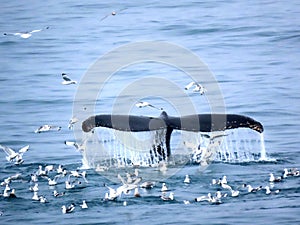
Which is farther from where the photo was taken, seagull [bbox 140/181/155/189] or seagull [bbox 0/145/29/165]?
seagull [bbox 0/145/29/165]

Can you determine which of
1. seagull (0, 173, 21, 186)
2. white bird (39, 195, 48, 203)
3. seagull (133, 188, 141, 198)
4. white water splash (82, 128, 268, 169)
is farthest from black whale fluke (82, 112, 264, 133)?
white bird (39, 195, 48, 203)

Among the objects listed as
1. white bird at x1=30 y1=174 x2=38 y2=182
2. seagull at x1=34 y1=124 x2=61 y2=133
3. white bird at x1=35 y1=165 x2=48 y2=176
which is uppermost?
seagull at x1=34 y1=124 x2=61 y2=133

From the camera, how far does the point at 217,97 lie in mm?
21844

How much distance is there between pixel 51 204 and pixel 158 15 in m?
20.6

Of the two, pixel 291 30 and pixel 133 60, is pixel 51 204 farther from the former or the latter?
pixel 291 30

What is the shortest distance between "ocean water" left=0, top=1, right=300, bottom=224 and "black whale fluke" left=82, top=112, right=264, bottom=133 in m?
0.59

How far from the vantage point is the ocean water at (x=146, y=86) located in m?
13.3

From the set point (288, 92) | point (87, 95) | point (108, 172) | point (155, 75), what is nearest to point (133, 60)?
point (155, 75)

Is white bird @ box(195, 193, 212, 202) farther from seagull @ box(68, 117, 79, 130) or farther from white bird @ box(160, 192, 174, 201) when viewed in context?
seagull @ box(68, 117, 79, 130)

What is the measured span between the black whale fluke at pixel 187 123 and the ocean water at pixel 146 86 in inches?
23.2

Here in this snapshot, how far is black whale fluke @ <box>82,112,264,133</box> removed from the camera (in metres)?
15.0

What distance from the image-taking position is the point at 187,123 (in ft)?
49.9

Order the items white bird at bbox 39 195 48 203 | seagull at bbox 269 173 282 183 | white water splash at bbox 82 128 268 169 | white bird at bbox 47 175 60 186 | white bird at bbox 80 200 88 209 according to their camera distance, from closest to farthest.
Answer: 1. white bird at bbox 80 200 88 209
2. white bird at bbox 39 195 48 203
3. seagull at bbox 269 173 282 183
4. white bird at bbox 47 175 60 186
5. white water splash at bbox 82 128 268 169

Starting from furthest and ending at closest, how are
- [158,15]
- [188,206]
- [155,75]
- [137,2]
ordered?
[137,2], [158,15], [155,75], [188,206]
